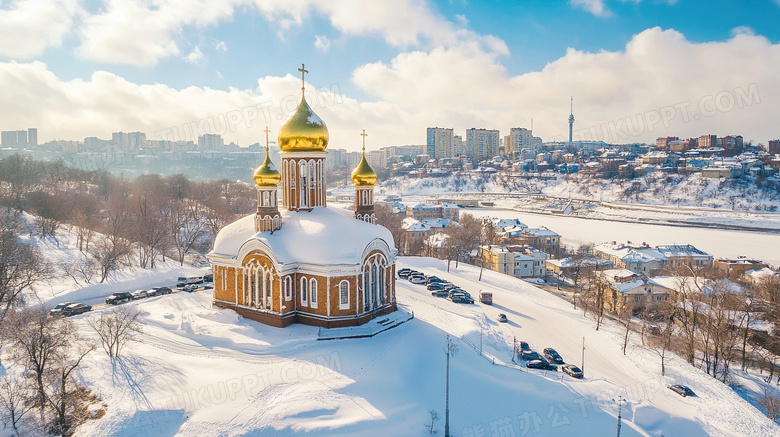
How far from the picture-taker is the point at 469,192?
113562 mm

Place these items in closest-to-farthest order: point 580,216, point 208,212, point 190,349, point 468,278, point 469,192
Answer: point 190,349 < point 468,278 < point 208,212 < point 580,216 < point 469,192

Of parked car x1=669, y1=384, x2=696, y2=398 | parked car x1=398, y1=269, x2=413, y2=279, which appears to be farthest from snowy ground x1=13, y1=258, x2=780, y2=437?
parked car x1=398, y1=269, x2=413, y2=279

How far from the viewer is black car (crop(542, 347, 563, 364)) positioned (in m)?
20.5

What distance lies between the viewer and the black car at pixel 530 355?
2014cm

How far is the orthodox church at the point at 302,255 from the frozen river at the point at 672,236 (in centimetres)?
4448

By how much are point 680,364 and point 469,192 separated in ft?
306

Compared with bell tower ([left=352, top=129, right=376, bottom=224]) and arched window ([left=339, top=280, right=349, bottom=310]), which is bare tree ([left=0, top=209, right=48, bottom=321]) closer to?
arched window ([left=339, top=280, right=349, bottom=310])

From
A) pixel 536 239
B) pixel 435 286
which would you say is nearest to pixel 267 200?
pixel 435 286

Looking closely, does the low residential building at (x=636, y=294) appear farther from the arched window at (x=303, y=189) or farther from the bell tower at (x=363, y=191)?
the arched window at (x=303, y=189)

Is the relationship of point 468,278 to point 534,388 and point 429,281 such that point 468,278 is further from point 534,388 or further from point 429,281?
point 534,388

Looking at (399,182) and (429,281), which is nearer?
(429,281)

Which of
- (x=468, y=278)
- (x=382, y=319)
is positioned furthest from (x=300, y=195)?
(x=468, y=278)

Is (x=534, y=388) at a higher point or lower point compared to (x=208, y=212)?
lower

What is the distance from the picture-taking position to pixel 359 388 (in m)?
14.3
